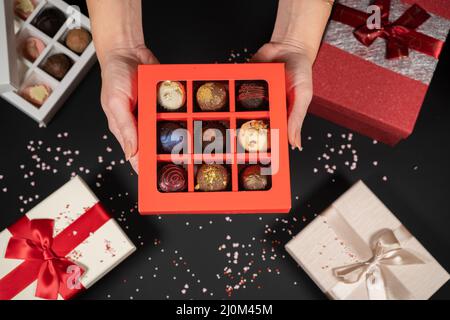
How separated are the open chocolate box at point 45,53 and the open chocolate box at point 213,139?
16.8 inches

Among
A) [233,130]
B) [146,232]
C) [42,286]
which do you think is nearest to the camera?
[233,130]

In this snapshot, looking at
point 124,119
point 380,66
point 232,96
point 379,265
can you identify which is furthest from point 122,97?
point 379,265

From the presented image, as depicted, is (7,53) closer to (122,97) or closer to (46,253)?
(122,97)

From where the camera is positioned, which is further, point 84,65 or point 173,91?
point 84,65

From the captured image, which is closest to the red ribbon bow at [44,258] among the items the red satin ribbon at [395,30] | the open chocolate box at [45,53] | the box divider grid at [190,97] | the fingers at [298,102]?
the open chocolate box at [45,53]

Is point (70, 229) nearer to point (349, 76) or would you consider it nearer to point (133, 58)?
point (133, 58)

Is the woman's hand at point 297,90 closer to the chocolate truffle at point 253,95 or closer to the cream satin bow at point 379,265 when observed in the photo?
the chocolate truffle at point 253,95

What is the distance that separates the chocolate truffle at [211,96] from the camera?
3.23ft

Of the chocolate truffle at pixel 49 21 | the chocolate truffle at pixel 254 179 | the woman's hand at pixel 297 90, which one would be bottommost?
the chocolate truffle at pixel 254 179

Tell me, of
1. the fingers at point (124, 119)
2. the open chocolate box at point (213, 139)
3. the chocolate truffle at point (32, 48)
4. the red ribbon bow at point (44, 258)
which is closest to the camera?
the open chocolate box at point (213, 139)

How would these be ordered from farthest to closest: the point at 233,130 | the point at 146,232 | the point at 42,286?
the point at 146,232 < the point at 42,286 < the point at 233,130

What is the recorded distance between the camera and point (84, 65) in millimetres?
1288
